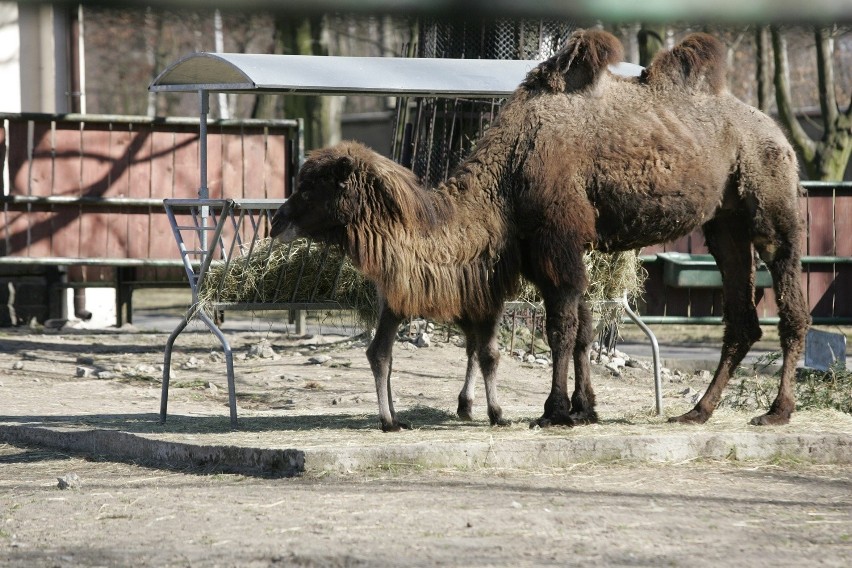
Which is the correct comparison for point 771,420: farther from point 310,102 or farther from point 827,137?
point 310,102

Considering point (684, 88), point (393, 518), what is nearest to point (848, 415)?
point (684, 88)

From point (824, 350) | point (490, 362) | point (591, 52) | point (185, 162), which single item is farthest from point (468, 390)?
point (185, 162)

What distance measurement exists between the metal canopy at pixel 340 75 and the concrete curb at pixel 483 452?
255 cm

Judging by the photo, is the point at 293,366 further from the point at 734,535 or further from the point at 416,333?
the point at 734,535

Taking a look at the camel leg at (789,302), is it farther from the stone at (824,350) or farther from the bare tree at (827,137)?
the bare tree at (827,137)

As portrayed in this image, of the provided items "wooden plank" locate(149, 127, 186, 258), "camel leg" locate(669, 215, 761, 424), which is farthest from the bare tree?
"camel leg" locate(669, 215, 761, 424)

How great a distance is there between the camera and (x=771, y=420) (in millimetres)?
7758

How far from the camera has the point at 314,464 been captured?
252 inches

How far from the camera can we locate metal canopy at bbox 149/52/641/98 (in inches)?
329

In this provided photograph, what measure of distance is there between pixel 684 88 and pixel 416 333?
6461 mm

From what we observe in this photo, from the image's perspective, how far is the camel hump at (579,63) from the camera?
24.2ft

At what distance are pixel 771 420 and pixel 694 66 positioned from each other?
232 cm

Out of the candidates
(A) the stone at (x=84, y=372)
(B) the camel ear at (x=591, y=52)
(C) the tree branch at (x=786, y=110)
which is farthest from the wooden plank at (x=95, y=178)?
(C) the tree branch at (x=786, y=110)

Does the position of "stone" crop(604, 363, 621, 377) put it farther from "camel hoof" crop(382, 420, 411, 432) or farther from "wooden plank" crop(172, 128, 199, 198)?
"wooden plank" crop(172, 128, 199, 198)
